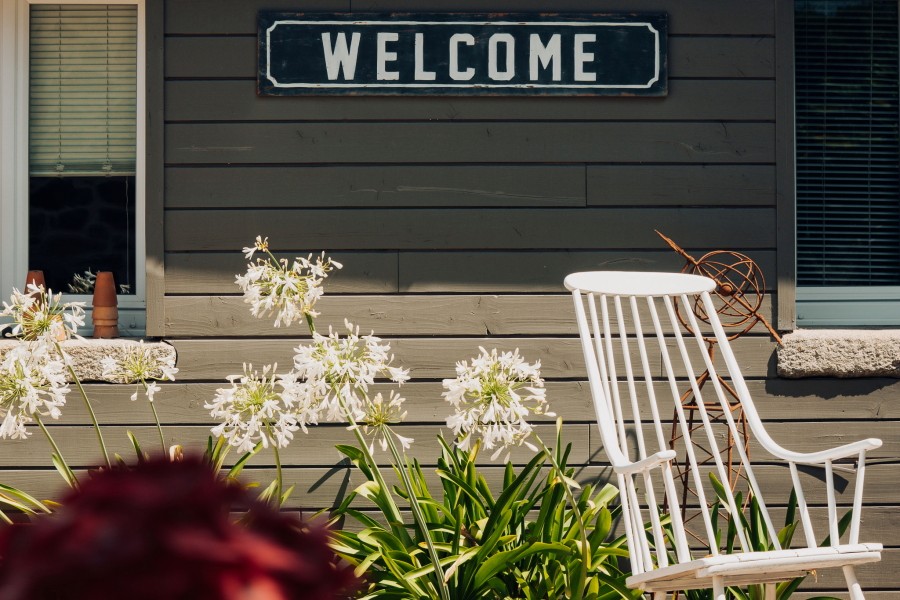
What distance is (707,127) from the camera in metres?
2.98

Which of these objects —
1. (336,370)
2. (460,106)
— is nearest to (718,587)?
(336,370)

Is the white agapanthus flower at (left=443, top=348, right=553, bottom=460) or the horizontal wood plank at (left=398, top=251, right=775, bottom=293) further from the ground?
the horizontal wood plank at (left=398, top=251, right=775, bottom=293)

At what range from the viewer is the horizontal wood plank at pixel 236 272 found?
9.57 feet

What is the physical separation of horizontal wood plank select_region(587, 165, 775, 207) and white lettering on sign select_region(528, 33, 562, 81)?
0.35 m

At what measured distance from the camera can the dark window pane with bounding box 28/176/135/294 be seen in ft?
10.2

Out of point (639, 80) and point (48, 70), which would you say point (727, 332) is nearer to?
point (639, 80)

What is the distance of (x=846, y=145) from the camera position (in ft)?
10.4

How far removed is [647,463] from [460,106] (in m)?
1.55

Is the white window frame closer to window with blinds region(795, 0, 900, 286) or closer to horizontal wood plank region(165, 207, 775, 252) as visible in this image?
horizontal wood plank region(165, 207, 775, 252)

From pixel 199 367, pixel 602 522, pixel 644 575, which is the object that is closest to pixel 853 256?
pixel 602 522

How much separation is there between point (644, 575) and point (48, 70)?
2606 mm

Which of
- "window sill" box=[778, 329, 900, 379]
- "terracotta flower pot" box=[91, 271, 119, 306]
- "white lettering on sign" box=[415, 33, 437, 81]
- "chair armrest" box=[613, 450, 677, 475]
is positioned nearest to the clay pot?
"terracotta flower pot" box=[91, 271, 119, 306]

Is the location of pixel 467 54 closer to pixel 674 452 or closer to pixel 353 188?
pixel 353 188

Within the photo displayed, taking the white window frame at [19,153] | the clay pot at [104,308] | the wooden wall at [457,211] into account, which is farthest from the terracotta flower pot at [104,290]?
the wooden wall at [457,211]
